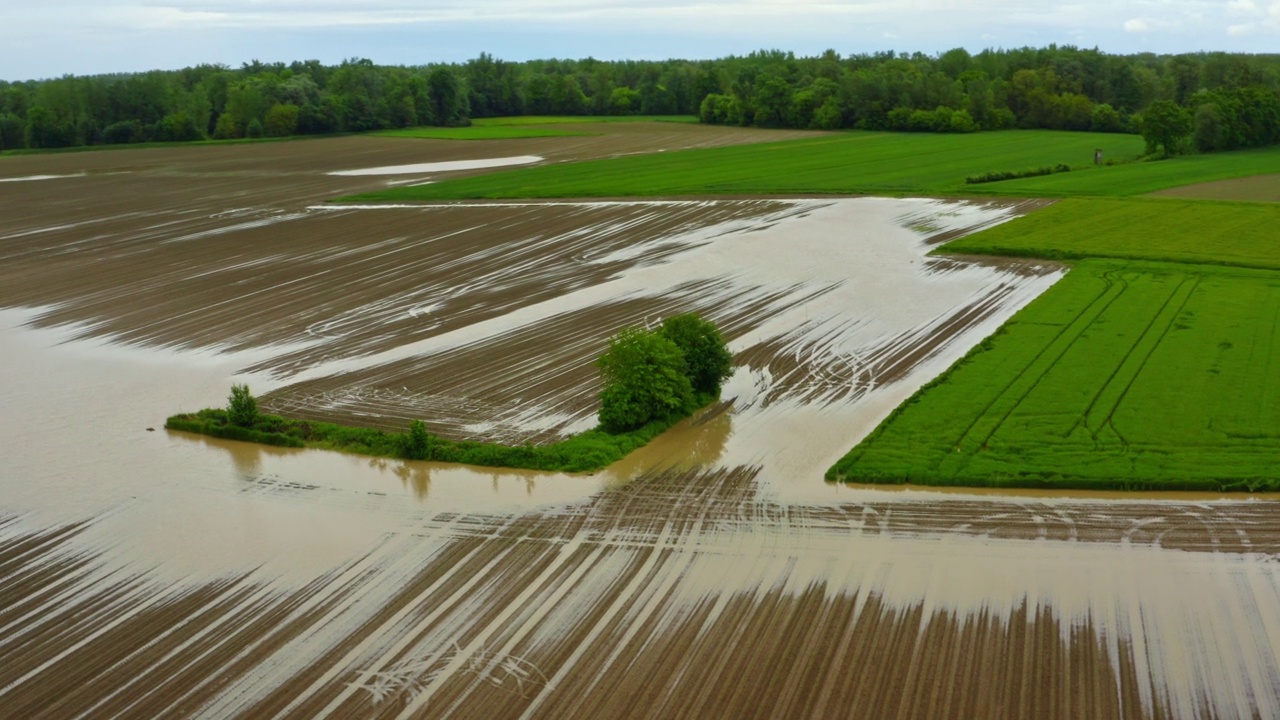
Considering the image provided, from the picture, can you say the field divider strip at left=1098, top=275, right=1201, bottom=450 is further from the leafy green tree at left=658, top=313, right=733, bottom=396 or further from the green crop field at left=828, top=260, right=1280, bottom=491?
the leafy green tree at left=658, top=313, right=733, bottom=396

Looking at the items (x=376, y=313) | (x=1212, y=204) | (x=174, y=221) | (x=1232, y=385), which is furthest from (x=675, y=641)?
(x=174, y=221)

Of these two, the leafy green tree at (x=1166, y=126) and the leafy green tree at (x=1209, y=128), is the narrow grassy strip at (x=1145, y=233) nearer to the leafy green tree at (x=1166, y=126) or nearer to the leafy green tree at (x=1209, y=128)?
the leafy green tree at (x=1166, y=126)

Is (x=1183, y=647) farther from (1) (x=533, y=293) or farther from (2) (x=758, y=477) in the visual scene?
(1) (x=533, y=293)

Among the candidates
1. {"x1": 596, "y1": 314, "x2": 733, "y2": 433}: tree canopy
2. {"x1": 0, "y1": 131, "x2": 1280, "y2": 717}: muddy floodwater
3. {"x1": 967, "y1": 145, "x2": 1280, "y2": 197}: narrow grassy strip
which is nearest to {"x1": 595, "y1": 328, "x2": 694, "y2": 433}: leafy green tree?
{"x1": 596, "y1": 314, "x2": 733, "y2": 433}: tree canopy

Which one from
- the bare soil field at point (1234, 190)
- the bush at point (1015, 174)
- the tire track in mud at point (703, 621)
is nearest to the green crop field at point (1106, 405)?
the tire track in mud at point (703, 621)

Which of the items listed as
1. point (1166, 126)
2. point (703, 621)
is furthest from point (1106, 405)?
point (1166, 126)

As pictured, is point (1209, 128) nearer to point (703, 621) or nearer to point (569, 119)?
point (703, 621)
